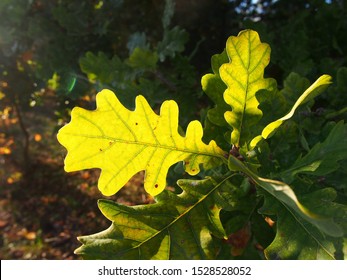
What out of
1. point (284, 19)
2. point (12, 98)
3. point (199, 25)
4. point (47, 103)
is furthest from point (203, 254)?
point (47, 103)

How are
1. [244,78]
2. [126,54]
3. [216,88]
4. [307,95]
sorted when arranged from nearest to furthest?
[307,95], [244,78], [216,88], [126,54]

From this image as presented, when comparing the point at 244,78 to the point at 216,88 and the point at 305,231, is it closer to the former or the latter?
the point at 216,88

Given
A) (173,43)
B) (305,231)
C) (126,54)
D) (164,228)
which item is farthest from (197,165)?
(126,54)

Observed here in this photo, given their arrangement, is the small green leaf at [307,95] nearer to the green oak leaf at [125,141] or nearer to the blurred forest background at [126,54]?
the green oak leaf at [125,141]

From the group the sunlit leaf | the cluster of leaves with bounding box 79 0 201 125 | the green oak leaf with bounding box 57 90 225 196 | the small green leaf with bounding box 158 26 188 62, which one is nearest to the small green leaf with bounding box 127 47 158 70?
the cluster of leaves with bounding box 79 0 201 125

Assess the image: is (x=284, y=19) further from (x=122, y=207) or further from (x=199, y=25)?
(x=122, y=207)

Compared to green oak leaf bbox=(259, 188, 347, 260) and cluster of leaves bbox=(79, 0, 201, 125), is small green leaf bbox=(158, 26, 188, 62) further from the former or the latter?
green oak leaf bbox=(259, 188, 347, 260)
